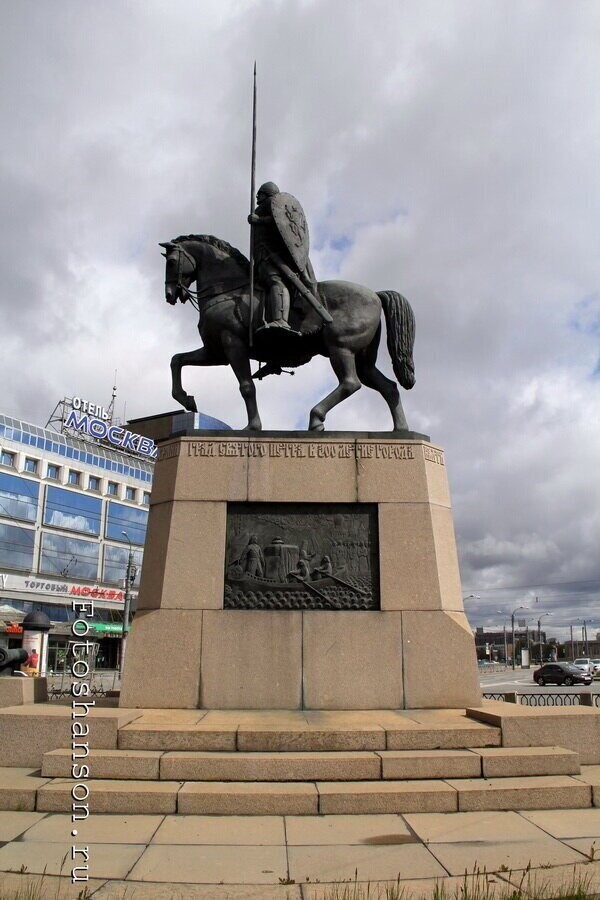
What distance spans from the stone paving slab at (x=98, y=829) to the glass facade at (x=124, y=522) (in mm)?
72114

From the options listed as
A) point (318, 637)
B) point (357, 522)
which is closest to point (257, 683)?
point (318, 637)

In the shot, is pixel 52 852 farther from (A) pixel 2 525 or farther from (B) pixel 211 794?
(A) pixel 2 525

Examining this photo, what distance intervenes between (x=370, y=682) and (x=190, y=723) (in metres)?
2.68

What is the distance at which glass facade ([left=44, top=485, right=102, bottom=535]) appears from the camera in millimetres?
70938

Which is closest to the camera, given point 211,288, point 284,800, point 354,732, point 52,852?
point 52,852

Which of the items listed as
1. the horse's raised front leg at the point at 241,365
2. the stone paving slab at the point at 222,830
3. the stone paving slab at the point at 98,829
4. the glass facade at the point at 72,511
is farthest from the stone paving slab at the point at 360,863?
the glass facade at the point at 72,511

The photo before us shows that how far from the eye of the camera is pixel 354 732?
7.78 meters

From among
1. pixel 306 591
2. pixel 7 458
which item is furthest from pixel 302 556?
pixel 7 458

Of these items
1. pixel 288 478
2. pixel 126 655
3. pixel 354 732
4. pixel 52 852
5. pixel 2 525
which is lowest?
pixel 52 852

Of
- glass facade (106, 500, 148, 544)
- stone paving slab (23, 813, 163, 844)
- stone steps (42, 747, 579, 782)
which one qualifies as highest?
glass facade (106, 500, 148, 544)

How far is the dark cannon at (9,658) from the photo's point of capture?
11.8m

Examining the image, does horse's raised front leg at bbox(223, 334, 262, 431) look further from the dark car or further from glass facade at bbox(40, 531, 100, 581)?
glass facade at bbox(40, 531, 100, 581)

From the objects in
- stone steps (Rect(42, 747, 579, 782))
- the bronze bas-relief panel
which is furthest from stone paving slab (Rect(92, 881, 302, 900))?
the bronze bas-relief panel

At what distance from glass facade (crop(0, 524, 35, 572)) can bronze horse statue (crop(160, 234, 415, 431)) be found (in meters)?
58.4
